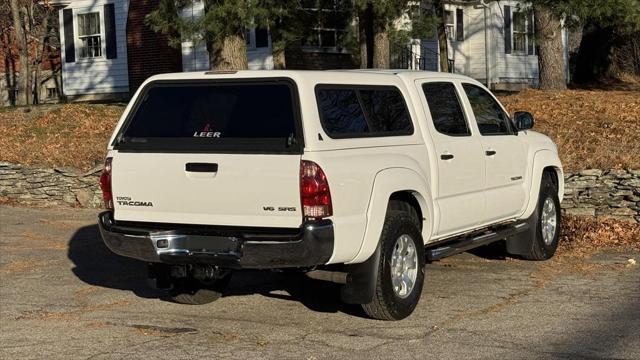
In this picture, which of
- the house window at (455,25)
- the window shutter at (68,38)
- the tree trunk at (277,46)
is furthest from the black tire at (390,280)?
the house window at (455,25)

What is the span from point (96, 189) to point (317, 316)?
8.56 m

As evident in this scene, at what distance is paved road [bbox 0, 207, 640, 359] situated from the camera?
677cm

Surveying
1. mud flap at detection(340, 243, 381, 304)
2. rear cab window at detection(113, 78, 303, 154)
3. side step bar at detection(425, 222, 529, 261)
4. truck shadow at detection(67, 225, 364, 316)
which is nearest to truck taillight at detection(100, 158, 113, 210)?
rear cab window at detection(113, 78, 303, 154)

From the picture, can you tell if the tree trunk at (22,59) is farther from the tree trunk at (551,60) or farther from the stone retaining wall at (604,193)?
the stone retaining wall at (604,193)

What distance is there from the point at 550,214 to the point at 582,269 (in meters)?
0.85

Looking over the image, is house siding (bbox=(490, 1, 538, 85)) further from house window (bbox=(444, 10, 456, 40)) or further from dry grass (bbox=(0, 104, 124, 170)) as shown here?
dry grass (bbox=(0, 104, 124, 170))

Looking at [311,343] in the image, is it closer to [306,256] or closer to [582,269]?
[306,256]

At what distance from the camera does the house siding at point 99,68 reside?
98.0 feet

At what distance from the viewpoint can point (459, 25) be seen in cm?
3412

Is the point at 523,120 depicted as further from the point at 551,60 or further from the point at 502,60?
the point at 502,60

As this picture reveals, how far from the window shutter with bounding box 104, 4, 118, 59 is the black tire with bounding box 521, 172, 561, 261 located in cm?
2179

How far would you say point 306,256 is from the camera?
22.0ft

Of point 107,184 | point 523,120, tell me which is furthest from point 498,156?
point 107,184

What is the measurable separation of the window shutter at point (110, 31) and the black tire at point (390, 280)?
2383 centimetres
